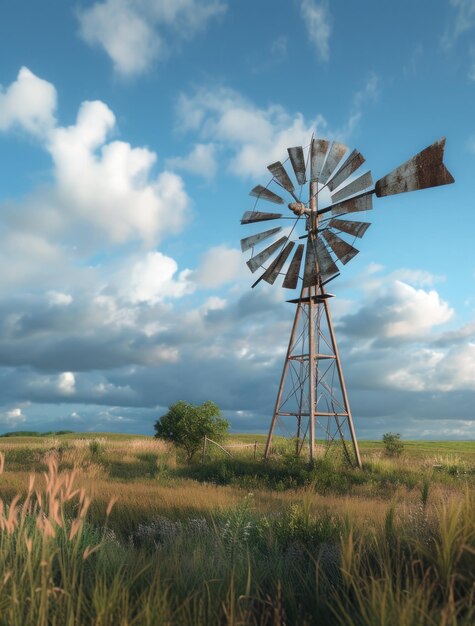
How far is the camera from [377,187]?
62.7 feet

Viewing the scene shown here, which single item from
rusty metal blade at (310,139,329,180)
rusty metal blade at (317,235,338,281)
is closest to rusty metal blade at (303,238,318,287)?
rusty metal blade at (317,235,338,281)

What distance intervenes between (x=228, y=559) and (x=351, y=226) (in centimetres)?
1625

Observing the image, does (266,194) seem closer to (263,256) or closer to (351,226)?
(263,256)

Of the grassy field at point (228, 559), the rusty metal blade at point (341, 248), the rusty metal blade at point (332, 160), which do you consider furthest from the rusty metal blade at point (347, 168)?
the grassy field at point (228, 559)

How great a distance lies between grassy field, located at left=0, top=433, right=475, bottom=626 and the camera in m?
4.15

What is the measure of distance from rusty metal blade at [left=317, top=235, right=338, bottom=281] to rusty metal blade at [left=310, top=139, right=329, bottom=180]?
2769 mm

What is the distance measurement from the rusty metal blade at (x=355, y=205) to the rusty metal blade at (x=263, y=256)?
2774mm

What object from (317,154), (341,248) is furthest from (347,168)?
(341,248)

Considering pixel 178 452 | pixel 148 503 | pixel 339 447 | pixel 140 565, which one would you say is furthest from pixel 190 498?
pixel 178 452

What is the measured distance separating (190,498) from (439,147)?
485 inches

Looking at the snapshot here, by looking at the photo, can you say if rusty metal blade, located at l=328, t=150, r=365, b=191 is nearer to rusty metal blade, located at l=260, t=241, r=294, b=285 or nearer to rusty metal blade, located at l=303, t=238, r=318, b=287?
rusty metal blade, located at l=303, t=238, r=318, b=287

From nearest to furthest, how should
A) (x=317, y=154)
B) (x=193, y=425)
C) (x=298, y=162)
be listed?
(x=317, y=154)
(x=298, y=162)
(x=193, y=425)

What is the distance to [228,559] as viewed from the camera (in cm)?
624

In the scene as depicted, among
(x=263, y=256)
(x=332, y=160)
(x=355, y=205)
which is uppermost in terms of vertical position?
(x=332, y=160)
